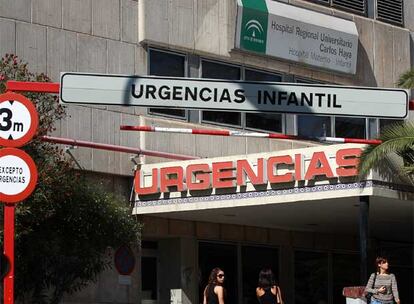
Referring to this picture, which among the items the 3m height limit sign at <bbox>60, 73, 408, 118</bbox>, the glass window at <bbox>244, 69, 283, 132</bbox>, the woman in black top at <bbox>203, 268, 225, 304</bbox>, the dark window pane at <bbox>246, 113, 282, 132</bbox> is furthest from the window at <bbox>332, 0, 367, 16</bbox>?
the 3m height limit sign at <bbox>60, 73, 408, 118</bbox>

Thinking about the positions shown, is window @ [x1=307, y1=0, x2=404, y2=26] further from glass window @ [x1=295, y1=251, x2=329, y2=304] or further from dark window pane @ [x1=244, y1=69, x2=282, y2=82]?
glass window @ [x1=295, y1=251, x2=329, y2=304]

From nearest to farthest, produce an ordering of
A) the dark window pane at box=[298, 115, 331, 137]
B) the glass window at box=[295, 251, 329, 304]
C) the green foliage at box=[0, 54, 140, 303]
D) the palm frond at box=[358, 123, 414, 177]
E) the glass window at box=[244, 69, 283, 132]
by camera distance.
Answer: the green foliage at box=[0, 54, 140, 303] < the palm frond at box=[358, 123, 414, 177] < the glass window at box=[244, 69, 283, 132] < the dark window pane at box=[298, 115, 331, 137] < the glass window at box=[295, 251, 329, 304]

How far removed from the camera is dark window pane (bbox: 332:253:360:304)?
2917 cm

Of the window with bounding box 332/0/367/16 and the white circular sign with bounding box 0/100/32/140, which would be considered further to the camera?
the window with bounding box 332/0/367/16

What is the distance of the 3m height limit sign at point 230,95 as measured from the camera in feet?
37.3

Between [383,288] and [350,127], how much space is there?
1007cm

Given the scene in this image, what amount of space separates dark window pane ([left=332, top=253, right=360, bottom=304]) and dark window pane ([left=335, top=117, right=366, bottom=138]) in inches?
147

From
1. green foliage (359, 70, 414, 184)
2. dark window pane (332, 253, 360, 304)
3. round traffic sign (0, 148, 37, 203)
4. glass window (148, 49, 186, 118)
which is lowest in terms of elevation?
dark window pane (332, 253, 360, 304)

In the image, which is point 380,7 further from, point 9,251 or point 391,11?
point 9,251

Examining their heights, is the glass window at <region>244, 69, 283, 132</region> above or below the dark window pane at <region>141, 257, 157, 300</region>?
above

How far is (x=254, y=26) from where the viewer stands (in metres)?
25.1

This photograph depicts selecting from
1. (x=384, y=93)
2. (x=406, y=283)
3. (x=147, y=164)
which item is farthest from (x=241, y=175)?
(x=406, y=283)

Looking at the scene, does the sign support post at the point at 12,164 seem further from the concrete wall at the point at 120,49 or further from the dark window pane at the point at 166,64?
the dark window pane at the point at 166,64

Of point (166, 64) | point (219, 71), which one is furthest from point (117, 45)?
point (219, 71)
